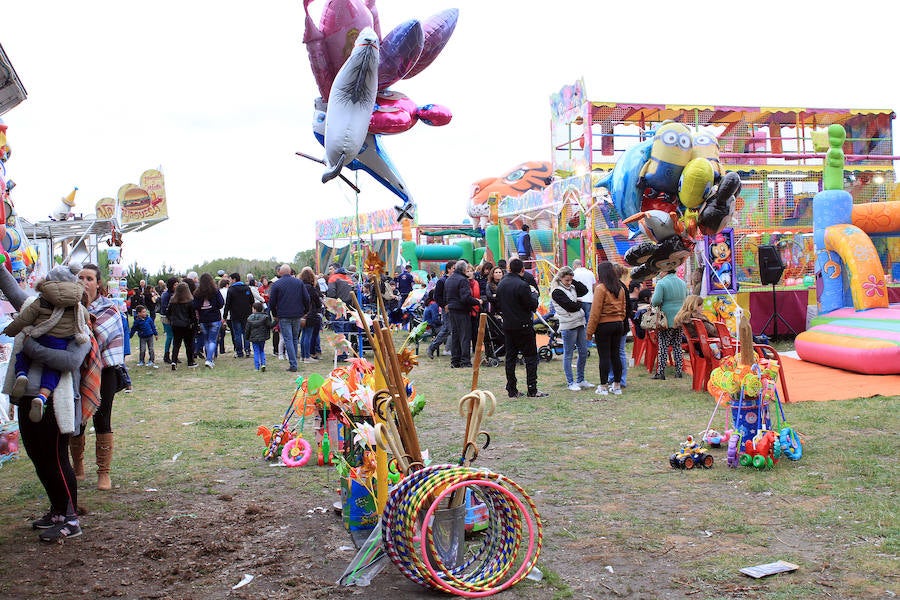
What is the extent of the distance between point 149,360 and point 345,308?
32.8 feet

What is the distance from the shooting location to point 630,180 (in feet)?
32.0

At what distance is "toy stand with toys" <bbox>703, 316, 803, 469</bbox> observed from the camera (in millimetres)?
5516

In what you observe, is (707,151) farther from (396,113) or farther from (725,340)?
(396,113)

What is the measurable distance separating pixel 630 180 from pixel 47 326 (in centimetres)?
716

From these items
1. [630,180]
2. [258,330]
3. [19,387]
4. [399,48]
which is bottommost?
[258,330]

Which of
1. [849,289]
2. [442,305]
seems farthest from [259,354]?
[849,289]

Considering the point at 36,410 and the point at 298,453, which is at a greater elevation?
the point at 36,410

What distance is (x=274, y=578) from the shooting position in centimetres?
377

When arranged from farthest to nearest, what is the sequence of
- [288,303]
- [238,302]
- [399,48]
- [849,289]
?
[238,302] < [288,303] < [849,289] < [399,48]

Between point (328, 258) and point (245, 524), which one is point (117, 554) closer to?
point (245, 524)

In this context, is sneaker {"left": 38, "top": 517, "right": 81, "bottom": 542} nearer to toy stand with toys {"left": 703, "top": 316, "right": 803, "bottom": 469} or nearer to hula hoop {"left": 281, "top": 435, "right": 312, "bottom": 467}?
hula hoop {"left": 281, "top": 435, "right": 312, "bottom": 467}

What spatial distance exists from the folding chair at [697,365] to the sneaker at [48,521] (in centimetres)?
663

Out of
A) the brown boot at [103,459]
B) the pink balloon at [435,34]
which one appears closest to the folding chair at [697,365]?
the pink balloon at [435,34]

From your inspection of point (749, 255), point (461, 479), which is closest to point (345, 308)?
point (461, 479)
